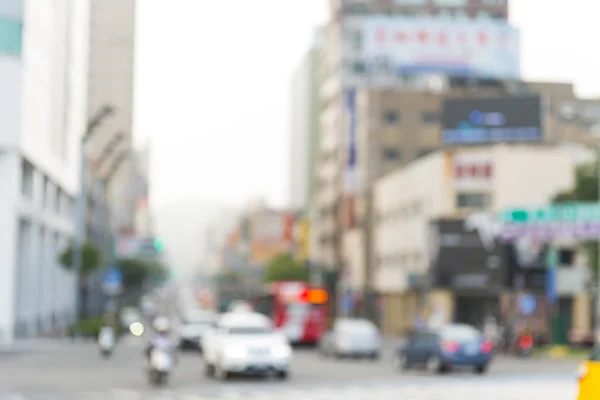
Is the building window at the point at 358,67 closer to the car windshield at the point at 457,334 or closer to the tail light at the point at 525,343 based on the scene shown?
the tail light at the point at 525,343

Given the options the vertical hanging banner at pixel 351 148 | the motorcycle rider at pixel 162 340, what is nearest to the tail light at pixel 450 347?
the motorcycle rider at pixel 162 340

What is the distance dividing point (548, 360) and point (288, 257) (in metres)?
84.0

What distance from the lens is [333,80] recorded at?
116 m

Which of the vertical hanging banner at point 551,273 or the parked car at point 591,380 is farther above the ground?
the vertical hanging banner at point 551,273

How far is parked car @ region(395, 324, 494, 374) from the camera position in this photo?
1115 inches

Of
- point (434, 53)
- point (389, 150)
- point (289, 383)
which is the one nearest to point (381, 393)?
point (289, 383)

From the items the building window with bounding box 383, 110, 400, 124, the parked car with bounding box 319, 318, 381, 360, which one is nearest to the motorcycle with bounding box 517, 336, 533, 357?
the parked car with bounding box 319, 318, 381, 360

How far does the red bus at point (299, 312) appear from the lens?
50094 millimetres

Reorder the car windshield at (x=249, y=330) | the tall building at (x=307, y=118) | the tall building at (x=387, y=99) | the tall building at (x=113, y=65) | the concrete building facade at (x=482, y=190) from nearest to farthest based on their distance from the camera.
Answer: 1. the car windshield at (x=249, y=330)
2. the tall building at (x=113, y=65)
3. the concrete building facade at (x=482, y=190)
4. the tall building at (x=387, y=99)
5. the tall building at (x=307, y=118)

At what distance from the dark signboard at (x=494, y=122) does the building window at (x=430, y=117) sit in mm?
21266

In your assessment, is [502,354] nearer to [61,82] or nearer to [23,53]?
[23,53]

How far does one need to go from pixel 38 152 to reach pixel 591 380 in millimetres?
48376

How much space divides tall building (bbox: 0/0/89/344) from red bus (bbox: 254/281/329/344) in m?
12.6

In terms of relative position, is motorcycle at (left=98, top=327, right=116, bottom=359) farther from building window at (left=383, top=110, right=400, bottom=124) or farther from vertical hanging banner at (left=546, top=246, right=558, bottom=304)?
building window at (left=383, top=110, right=400, bottom=124)
